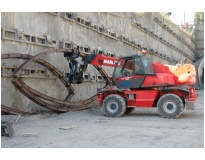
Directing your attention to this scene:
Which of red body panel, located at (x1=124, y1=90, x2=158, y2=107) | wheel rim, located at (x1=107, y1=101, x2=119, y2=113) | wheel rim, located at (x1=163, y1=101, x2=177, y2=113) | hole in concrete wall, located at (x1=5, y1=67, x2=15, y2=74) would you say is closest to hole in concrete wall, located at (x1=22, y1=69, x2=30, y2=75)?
hole in concrete wall, located at (x1=5, y1=67, x2=15, y2=74)

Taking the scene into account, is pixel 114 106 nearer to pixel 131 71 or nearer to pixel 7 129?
pixel 131 71

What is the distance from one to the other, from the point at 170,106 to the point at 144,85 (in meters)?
1.24

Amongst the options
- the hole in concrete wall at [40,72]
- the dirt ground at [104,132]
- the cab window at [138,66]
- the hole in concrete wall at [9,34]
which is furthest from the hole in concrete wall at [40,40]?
the cab window at [138,66]

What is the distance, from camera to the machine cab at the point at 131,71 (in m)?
11.2

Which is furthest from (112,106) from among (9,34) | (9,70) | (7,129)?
(7,129)

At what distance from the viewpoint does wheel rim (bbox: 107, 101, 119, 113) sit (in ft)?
37.3

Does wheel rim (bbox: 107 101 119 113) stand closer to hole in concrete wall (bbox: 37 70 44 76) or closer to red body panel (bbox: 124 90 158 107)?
red body panel (bbox: 124 90 158 107)

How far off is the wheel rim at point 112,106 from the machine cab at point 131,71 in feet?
2.24

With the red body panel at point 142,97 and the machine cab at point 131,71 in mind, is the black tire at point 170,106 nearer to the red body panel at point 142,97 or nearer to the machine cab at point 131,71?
the red body panel at point 142,97

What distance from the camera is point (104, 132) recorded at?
27.3 ft

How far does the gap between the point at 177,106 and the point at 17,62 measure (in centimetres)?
581

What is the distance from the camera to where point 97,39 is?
1577cm
